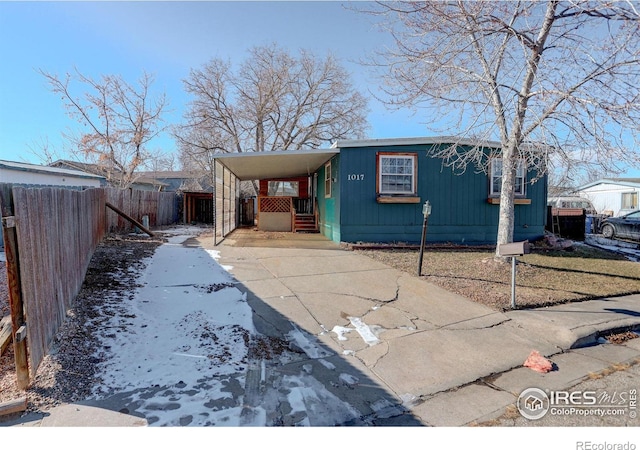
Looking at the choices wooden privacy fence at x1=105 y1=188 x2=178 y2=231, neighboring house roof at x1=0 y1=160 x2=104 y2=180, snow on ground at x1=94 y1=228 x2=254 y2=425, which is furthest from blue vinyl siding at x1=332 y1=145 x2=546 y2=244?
neighboring house roof at x1=0 y1=160 x2=104 y2=180

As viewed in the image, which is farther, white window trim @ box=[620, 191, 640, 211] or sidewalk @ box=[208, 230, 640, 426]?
white window trim @ box=[620, 191, 640, 211]

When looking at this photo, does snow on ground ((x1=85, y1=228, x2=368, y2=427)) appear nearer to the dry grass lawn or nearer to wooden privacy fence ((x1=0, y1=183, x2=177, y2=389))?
wooden privacy fence ((x1=0, y1=183, x2=177, y2=389))

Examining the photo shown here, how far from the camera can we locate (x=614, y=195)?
24.0 metres

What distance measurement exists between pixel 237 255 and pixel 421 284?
4.26 metres

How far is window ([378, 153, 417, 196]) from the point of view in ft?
31.4

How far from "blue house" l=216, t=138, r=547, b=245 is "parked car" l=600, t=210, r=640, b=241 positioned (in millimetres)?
4817

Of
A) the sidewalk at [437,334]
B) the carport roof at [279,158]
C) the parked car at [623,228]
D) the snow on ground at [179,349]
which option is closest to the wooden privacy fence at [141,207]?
the carport roof at [279,158]

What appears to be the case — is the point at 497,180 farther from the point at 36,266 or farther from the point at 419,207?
the point at 36,266

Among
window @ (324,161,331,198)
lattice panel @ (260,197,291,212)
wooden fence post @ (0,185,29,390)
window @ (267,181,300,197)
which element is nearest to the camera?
wooden fence post @ (0,185,29,390)

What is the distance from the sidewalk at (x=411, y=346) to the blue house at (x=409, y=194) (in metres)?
3.69

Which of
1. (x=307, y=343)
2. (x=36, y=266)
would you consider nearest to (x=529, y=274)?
(x=307, y=343)

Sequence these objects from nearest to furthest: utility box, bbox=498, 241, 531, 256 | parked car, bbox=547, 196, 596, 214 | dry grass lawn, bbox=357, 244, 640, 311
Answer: utility box, bbox=498, 241, 531, 256
dry grass lawn, bbox=357, 244, 640, 311
parked car, bbox=547, 196, 596, 214
